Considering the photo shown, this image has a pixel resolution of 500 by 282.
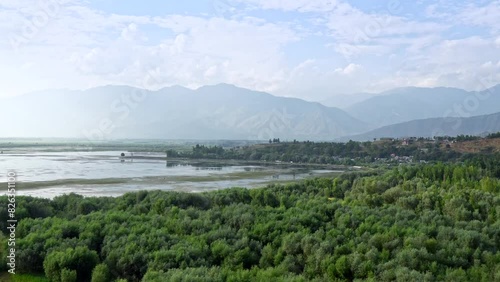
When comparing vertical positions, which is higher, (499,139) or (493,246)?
(499,139)

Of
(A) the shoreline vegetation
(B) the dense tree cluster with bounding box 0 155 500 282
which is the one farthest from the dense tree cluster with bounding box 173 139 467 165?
(B) the dense tree cluster with bounding box 0 155 500 282

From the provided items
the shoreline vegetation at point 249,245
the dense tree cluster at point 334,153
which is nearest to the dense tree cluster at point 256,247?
the shoreline vegetation at point 249,245

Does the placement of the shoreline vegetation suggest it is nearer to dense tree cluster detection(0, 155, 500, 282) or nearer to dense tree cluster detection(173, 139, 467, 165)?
dense tree cluster detection(0, 155, 500, 282)

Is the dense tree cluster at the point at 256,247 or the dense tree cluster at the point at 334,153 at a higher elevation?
the dense tree cluster at the point at 334,153

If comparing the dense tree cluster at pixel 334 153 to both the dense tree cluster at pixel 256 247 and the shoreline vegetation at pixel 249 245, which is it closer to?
the shoreline vegetation at pixel 249 245

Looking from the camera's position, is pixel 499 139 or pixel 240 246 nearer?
pixel 240 246

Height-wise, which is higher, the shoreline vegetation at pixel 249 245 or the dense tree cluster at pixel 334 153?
the dense tree cluster at pixel 334 153

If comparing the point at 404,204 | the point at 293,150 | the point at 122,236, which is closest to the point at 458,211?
the point at 404,204

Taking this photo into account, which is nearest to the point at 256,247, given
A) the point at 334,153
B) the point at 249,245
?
the point at 249,245

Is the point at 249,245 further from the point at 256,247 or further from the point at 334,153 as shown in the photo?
the point at 334,153

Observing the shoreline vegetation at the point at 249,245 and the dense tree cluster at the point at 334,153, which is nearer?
the shoreline vegetation at the point at 249,245

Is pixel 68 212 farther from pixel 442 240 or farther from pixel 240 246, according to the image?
pixel 442 240
